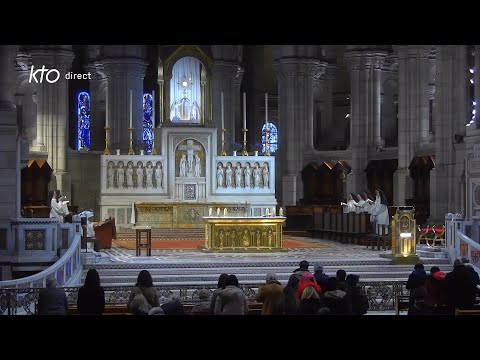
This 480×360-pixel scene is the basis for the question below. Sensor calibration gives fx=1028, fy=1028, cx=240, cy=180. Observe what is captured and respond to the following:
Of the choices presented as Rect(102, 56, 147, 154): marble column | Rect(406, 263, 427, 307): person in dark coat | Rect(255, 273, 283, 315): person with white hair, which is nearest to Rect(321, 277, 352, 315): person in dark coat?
Rect(255, 273, 283, 315): person with white hair

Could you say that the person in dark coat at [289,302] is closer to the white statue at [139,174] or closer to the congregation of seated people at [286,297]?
the congregation of seated people at [286,297]

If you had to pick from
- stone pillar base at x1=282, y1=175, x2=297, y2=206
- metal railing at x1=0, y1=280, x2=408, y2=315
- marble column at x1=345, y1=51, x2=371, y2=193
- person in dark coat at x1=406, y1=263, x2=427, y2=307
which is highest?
marble column at x1=345, y1=51, x2=371, y2=193

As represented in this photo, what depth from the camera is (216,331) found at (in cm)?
1021

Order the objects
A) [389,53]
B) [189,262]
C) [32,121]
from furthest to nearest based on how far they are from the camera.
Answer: [32,121] → [389,53] → [189,262]

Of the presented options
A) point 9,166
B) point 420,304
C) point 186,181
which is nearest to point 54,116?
point 186,181

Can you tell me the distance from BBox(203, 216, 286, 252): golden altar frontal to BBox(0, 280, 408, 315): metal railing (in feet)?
17.1

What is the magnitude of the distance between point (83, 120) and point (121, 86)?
15.6ft

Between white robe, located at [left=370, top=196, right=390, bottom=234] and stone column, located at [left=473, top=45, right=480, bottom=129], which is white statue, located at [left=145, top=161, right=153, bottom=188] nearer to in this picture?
white robe, located at [left=370, top=196, right=390, bottom=234]

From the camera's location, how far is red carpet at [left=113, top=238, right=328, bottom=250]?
24.0 metres

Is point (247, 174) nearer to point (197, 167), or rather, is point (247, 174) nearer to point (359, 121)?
point (197, 167)

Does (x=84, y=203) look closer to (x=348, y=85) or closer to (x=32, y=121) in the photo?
(x=32, y=121)

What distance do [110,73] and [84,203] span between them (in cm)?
481

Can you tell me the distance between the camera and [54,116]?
3262 centimetres
